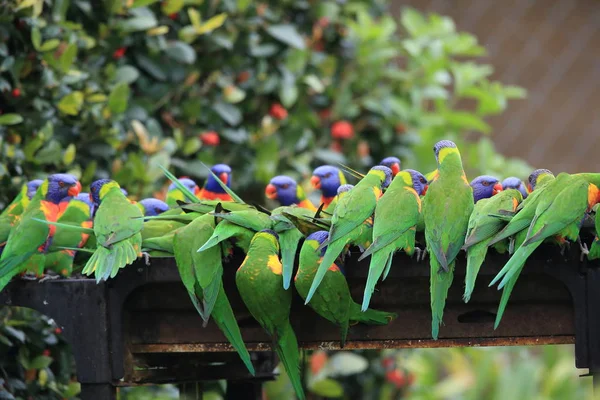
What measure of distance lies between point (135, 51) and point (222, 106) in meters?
0.43

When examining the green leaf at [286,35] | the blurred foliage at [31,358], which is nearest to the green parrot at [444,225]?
the blurred foliage at [31,358]

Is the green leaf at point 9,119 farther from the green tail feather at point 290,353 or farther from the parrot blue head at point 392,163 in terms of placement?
the green tail feather at point 290,353

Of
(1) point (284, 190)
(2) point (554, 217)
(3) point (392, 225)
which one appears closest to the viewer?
(2) point (554, 217)

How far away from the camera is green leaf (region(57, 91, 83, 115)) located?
10.7 feet

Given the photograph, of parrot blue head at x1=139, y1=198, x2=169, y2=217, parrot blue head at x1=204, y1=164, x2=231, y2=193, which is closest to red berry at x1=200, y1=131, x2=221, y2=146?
parrot blue head at x1=204, y1=164, x2=231, y2=193

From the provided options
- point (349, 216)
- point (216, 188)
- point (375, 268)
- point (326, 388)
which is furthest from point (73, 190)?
point (326, 388)

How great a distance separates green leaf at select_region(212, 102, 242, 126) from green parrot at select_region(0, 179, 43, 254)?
3.96 ft

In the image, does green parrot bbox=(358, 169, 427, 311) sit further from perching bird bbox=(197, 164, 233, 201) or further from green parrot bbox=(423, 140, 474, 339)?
perching bird bbox=(197, 164, 233, 201)

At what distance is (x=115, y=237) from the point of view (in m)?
2.23

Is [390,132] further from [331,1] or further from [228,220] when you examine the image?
[228,220]

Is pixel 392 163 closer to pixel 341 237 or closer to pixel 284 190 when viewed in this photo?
pixel 284 190

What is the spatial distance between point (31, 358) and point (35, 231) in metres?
0.74

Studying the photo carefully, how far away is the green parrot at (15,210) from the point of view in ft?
8.55

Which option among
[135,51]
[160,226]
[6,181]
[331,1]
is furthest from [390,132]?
[160,226]
